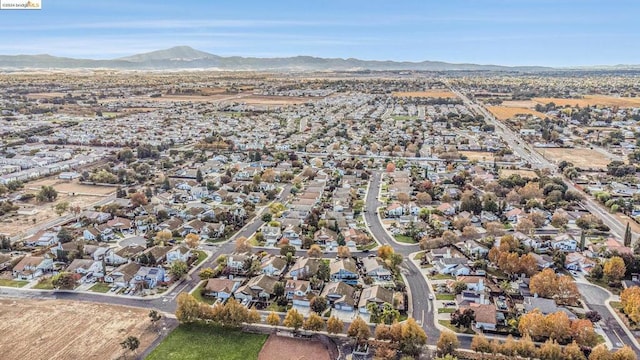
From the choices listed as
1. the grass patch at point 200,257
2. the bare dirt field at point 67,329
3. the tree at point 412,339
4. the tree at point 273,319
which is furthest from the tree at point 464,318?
the grass patch at point 200,257

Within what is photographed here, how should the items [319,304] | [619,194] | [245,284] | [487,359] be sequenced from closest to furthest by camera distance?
1. [487,359]
2. [319,304]
3. [245,284]
4. [619,194]

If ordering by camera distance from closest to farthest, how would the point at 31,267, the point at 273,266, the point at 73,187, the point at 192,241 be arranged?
the point at 31,267 → the point at 273,266 → the point at 192,241 → the point at 73,187

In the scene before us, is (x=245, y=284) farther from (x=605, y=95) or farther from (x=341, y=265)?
(x=605, y=95)

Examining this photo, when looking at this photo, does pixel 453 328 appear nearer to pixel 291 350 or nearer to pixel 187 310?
pixel 291 350

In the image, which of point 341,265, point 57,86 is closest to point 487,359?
point 341,265

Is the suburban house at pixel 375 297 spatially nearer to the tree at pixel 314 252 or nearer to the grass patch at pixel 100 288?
the tree at pixel 314 252

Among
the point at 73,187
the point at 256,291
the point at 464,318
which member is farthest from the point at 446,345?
the point at 73,187
